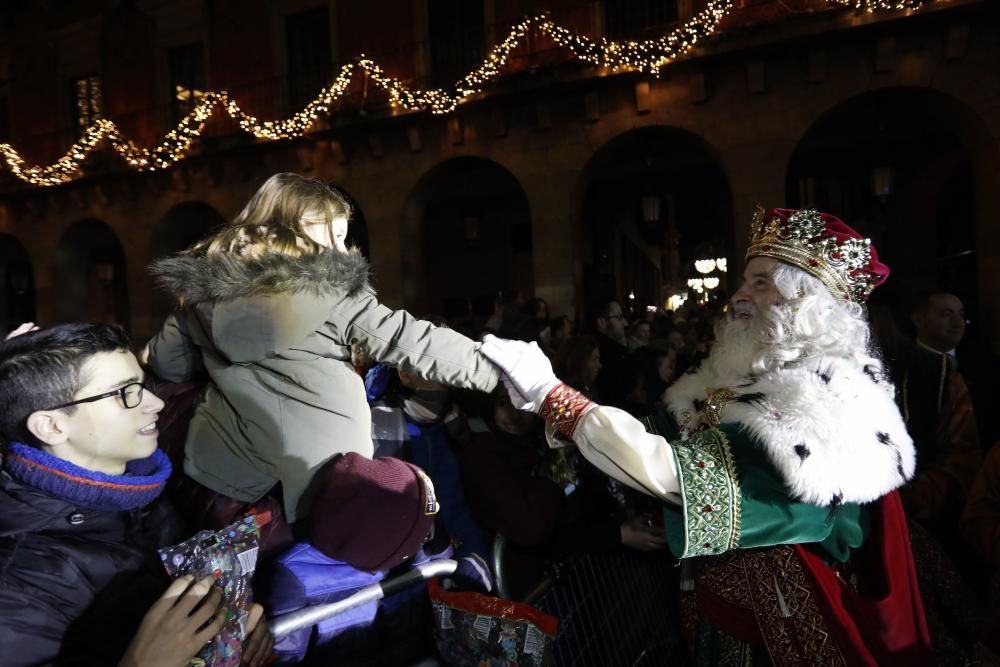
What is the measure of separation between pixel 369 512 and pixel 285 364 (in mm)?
563

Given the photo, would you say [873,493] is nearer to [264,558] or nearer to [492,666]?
[492,666]

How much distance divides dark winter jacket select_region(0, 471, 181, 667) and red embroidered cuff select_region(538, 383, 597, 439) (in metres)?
1.21

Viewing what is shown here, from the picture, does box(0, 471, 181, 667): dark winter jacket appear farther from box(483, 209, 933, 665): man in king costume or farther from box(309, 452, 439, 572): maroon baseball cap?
box(483, 209, 933, 665): man in king costume

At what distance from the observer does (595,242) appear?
1487cm

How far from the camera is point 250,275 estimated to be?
6.44 feet

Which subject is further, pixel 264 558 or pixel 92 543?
pixel 264 558

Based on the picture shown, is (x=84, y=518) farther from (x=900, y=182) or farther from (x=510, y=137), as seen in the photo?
(x=900, y=182)

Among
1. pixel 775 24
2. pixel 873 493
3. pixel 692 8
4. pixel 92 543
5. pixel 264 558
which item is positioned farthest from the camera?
pixel 692 8

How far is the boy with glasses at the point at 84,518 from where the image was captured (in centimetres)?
134

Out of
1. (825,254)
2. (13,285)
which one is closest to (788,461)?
(825,254)

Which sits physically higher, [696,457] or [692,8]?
[692,8]

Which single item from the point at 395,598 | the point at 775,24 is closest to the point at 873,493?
the point at 395,598

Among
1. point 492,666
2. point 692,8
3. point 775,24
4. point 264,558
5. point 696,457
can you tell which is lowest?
point 492,666

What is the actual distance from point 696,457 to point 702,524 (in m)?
0.19
